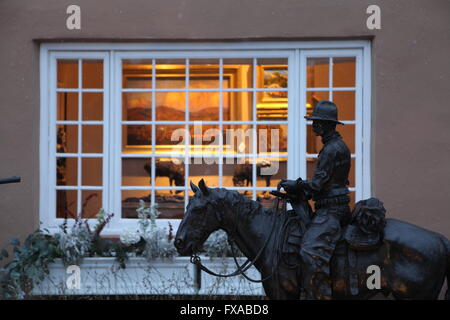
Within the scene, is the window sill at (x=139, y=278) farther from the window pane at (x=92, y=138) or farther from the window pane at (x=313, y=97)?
the window pane at (x=313, y=97)

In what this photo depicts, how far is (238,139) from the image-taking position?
773cm

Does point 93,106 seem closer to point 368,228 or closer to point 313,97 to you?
point 313,97

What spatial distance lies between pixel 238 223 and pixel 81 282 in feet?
9.34

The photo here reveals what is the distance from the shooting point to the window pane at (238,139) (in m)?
7.70

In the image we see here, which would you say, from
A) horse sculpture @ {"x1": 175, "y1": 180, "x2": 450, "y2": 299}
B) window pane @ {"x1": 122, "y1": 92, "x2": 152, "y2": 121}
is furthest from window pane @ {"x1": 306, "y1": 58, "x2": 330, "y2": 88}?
horse sculpture @ {"x1": 175, "y1": 180, "x2": 450, "y2": 299}

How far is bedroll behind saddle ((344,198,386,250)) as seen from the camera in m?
4.82

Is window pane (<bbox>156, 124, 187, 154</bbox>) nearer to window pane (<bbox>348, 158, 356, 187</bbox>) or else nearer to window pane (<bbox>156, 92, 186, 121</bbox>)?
window pane (<bbox>156, 92, 186, 121</bbox>)

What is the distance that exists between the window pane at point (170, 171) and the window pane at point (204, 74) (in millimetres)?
952

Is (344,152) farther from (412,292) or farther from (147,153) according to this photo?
(147,153)

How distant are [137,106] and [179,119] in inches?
21.5

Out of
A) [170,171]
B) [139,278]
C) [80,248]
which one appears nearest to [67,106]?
[170,171]

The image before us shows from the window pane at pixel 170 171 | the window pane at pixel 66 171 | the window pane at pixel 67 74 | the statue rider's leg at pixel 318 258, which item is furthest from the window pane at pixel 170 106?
the statue rider's leg at pixel 318 258

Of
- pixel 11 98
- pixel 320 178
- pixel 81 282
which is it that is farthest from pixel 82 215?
pixel 320 178

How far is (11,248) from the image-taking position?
745 cm
